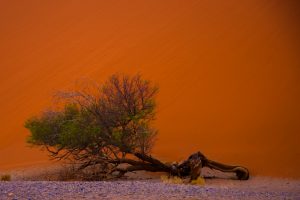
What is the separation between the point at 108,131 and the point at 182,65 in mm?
10992

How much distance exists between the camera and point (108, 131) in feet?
49.1

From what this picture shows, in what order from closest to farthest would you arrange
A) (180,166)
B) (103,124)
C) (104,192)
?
(104,192), (180,166), (103,124)

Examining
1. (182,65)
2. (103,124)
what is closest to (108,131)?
(103,124)

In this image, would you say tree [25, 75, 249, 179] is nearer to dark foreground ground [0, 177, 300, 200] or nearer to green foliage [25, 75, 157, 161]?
green foliage [25, 75, 157, 161]

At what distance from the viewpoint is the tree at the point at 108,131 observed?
575 inches

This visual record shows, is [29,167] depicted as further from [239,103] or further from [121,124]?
[239,103]

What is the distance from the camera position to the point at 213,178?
14.8m

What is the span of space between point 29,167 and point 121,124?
392 cm

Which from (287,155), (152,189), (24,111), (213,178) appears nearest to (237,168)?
(213,178)

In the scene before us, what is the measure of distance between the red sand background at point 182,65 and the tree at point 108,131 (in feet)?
9.24

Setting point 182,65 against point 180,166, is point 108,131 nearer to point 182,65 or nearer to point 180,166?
point 180,166

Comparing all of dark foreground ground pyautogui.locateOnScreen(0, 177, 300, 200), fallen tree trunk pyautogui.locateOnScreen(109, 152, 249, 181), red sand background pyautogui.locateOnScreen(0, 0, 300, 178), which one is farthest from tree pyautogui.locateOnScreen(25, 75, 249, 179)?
dark foreground ground pyautogui.locateOnScreen(0, 177, 300, 200)

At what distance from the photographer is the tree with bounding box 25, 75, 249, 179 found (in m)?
14.6

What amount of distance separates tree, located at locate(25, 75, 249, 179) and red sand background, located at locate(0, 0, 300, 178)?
2817mm
